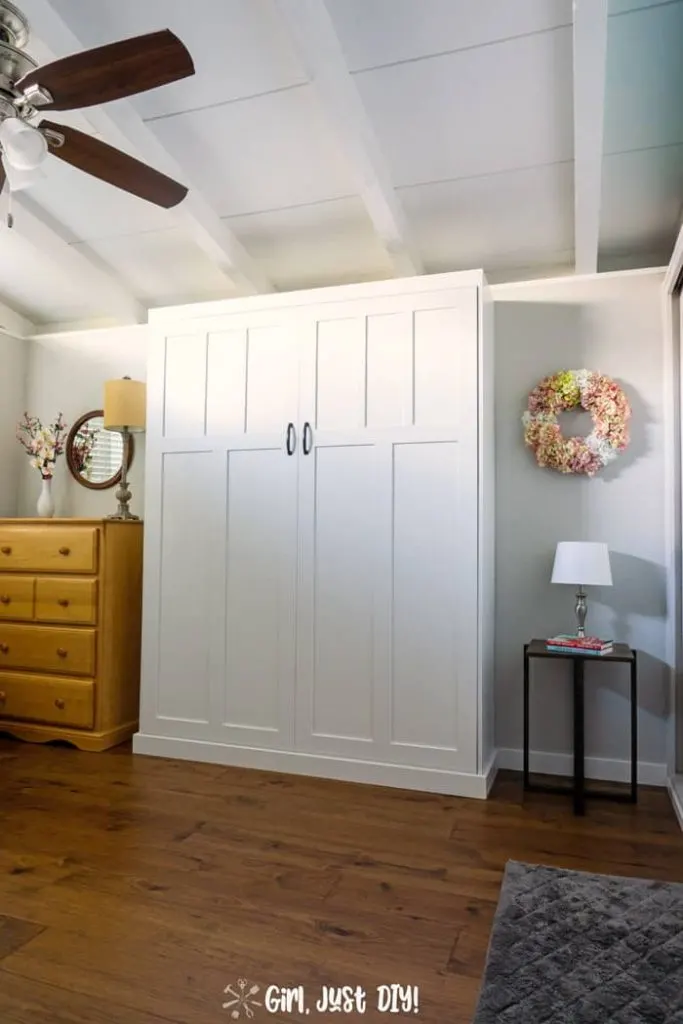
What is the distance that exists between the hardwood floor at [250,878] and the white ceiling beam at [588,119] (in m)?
2.39

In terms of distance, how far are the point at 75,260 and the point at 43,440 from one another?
106 cm

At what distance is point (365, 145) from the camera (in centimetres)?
273

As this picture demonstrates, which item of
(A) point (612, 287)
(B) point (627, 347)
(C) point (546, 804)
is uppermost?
(A) point (612, 287)

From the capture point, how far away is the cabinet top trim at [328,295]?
306 centimetres

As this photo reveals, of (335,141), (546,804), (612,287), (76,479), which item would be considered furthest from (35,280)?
(546,804)

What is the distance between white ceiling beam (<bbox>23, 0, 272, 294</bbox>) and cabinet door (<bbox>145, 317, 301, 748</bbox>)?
42 centimetres

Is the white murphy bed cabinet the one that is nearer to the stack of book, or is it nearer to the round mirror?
the stack of book

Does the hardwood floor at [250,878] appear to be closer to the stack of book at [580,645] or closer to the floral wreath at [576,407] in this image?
the stack of book at [580,645]

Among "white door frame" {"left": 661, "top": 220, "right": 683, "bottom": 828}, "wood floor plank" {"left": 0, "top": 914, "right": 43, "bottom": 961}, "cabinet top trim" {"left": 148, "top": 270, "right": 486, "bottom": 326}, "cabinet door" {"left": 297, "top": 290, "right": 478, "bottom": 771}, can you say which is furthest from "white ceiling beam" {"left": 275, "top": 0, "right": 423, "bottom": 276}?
"wood floor plank" {"left": 0, "top": 914, "right": 43, "bottom": 961}

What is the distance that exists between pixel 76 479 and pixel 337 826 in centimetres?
274

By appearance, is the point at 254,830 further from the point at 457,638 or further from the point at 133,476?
the point at 133,476

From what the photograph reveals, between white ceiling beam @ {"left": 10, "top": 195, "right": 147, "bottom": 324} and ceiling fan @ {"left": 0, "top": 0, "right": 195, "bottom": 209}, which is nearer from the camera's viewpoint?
ceiling fan @ {"left": 0, "top": 0, "right": 195, "bottom": 209}

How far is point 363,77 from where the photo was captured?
2.55 metres

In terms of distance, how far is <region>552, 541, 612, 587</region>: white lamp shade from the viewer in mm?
2895
